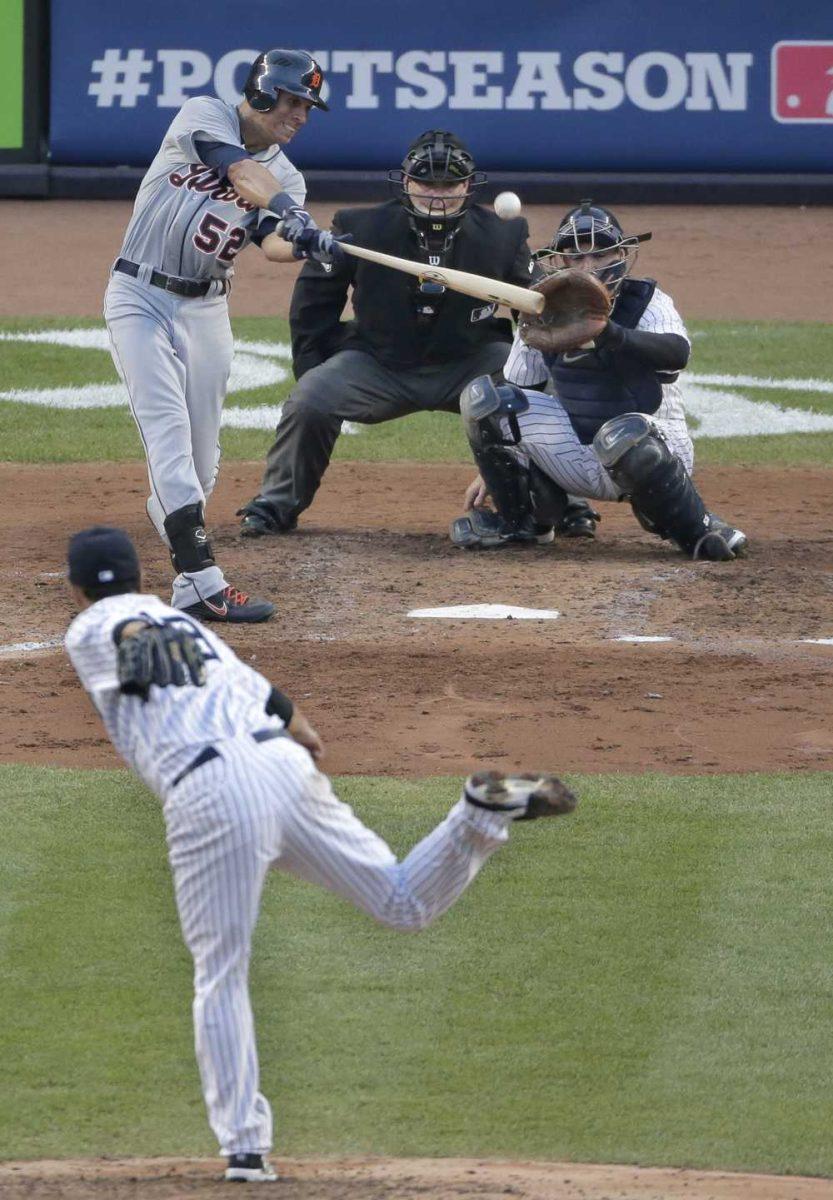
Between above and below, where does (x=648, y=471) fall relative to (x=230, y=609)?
above

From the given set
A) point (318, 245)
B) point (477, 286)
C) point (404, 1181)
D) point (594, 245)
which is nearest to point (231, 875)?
point (404, 1181)

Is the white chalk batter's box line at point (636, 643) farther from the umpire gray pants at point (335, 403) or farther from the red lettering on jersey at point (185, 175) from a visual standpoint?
the red lettering on jersey at point (185, 175)

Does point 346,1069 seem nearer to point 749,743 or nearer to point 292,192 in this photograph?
point 749,743

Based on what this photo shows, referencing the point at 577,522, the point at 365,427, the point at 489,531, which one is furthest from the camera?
the point at 365,427

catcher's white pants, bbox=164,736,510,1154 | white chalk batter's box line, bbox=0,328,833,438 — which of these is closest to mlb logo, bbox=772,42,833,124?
white chalk batter's box line, bbox=0,328,833,438

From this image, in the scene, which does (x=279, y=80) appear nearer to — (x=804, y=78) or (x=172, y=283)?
(x=172, y=283)

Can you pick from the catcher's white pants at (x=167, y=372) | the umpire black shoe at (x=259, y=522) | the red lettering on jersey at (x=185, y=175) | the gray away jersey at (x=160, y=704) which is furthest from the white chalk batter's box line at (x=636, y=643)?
the gray away jersey at (x=160, y=704)

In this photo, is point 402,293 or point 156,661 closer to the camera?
point 156,661
